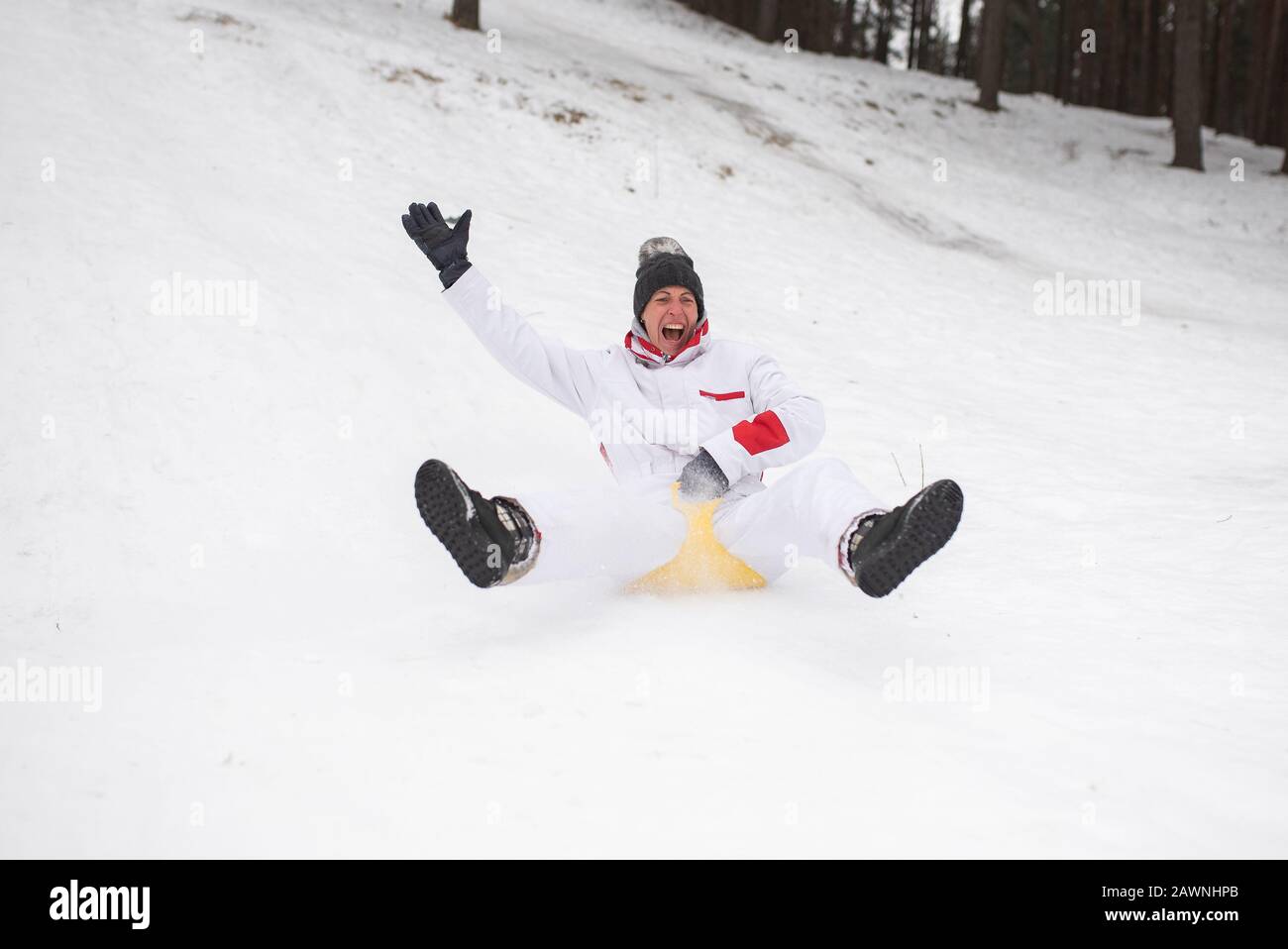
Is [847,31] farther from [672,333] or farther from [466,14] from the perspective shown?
[672,333]

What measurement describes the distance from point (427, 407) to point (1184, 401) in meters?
4.87

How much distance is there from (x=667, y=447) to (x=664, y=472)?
0.09 metres

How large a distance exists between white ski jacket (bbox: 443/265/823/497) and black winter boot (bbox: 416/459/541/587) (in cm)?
79

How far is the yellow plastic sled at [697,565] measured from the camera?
329 centimetres

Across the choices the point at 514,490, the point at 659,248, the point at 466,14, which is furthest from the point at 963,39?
the point at 514,490

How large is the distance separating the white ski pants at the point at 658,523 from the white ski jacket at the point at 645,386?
264mm

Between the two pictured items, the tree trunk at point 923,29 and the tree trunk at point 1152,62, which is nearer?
the tree trunk at point 1152,62

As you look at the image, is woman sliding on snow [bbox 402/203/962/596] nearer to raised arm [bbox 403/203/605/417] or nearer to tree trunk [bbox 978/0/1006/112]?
raised arm [bbox 403/203/605/417]

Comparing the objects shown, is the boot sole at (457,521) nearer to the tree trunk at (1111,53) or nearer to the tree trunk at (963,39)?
the tree trunk at (1111,53)

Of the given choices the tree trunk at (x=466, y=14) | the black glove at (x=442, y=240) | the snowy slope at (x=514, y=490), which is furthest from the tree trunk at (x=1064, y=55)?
the black glove at (x=442, y=240)

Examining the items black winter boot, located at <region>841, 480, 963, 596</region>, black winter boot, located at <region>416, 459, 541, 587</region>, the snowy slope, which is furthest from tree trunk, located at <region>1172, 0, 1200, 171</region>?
black winter boot, located at <region>416, 459, 541, 587</region>

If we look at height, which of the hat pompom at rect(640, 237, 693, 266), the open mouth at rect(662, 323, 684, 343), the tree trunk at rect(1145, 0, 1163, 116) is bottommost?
the open mouth at rect(662, 323, 684, 343)

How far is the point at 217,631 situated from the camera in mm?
3102

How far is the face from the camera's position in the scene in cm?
353
